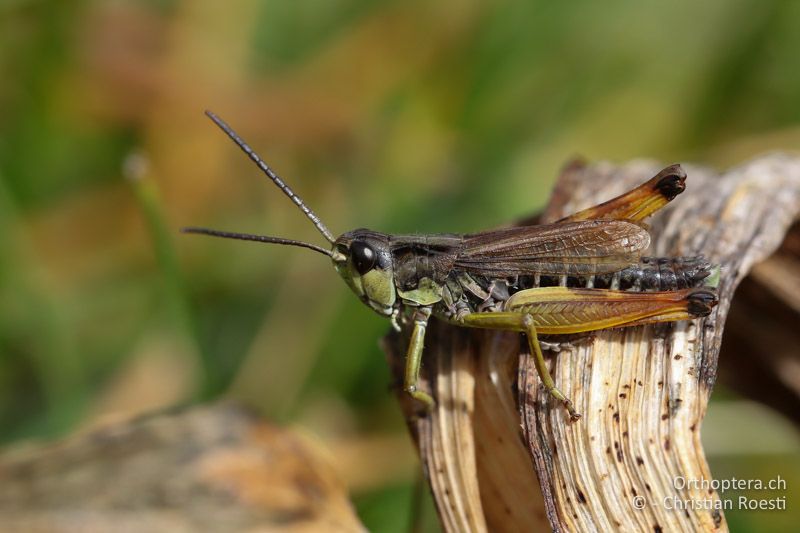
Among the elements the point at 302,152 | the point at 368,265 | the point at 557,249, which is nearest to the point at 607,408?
the point at 557,249

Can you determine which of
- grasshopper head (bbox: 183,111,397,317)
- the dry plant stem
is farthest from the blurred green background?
the dry plant stem

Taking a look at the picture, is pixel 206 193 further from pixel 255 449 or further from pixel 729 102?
pixel 729 102

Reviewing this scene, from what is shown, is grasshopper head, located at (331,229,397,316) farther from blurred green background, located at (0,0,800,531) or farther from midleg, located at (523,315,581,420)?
blurred green background, located at (0,0,800,531)

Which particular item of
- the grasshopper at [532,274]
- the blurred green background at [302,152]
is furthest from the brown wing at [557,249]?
the blurred green background at [302,152]

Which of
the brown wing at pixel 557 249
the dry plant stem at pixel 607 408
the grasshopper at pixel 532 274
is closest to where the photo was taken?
the dry plant stem at pixel 607 408

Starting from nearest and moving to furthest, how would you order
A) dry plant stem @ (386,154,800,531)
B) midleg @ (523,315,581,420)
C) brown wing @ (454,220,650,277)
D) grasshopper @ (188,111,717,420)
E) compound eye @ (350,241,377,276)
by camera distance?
dry plant stem @ (386,154,800,531)
midleg @ (523,315,581,420)
grasshopper @ (188,111,717,420)
brown wing @ (454,220,650,277)
compound eye @ (350,241,377,276)

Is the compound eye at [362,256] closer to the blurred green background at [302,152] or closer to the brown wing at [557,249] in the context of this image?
the brown wing at [557,249]
